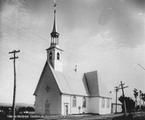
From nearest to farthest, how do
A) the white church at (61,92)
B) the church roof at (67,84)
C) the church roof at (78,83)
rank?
the white church at (61,92), the church roof at (67,84), the church roof at (78,83)

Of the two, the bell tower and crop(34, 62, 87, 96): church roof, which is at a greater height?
the bell tower

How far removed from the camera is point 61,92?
115ft

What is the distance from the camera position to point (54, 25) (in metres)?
41.2

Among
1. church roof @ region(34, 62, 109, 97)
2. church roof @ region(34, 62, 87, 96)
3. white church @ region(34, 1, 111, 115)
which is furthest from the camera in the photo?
church roof @ region(34, 62, 109, 97)

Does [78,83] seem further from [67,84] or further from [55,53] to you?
[55,53]

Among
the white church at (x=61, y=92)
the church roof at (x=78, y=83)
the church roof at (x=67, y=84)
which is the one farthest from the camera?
the church roof at (x=78, y=83)

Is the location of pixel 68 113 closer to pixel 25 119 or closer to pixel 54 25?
pixel 25 119

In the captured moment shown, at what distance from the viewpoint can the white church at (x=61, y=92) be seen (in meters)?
35.8

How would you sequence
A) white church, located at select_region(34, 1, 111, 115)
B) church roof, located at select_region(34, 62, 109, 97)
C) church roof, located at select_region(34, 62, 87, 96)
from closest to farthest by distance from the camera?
1. white church, located at select_region(34, 1, 111, 115)
2. church roof, located at select_region(34, 62, 87, 96)
3. church roof, located at select_region(34, 62, 109, 97)

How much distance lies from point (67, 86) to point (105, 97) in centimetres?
1175

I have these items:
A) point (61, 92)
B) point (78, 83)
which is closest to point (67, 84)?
point (61, 92)

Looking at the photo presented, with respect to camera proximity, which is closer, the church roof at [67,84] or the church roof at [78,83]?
the church roof at [67,84]

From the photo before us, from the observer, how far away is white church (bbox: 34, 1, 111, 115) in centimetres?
3581

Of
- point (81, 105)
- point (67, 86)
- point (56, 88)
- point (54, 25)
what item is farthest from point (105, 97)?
point (54, 25)
